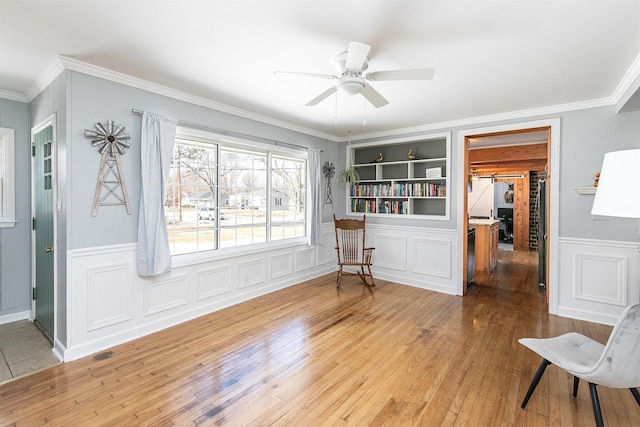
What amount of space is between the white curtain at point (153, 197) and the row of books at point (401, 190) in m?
3.37

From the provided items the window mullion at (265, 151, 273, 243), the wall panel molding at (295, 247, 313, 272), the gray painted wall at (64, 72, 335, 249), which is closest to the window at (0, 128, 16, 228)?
the gray painted wall at (64, 72, 335, 249)

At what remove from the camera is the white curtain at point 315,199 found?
4.93 metres

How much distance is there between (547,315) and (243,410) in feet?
11.8

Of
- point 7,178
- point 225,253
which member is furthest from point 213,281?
point 7,178

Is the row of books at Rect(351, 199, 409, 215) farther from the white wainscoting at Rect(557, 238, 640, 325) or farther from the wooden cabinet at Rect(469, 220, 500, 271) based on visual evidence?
the white wainscoting at Rect(557, 238, 640, 325)

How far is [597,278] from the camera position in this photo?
3.45 meters

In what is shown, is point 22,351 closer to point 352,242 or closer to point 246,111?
point 246,111

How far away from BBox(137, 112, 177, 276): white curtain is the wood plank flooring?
0.78 m

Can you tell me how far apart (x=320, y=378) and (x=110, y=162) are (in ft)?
8.57

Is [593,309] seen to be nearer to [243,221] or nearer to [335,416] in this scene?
[335,416]

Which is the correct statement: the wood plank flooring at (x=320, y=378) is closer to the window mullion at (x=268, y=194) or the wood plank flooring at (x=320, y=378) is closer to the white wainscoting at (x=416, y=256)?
the white wainscoting at (x=416, y=256)

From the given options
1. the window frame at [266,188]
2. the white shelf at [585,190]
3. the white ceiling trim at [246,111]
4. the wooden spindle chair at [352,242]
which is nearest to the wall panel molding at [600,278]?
the white shelf at [585,190]

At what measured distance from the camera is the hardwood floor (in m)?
1.92

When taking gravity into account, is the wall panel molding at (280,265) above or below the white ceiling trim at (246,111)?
below
